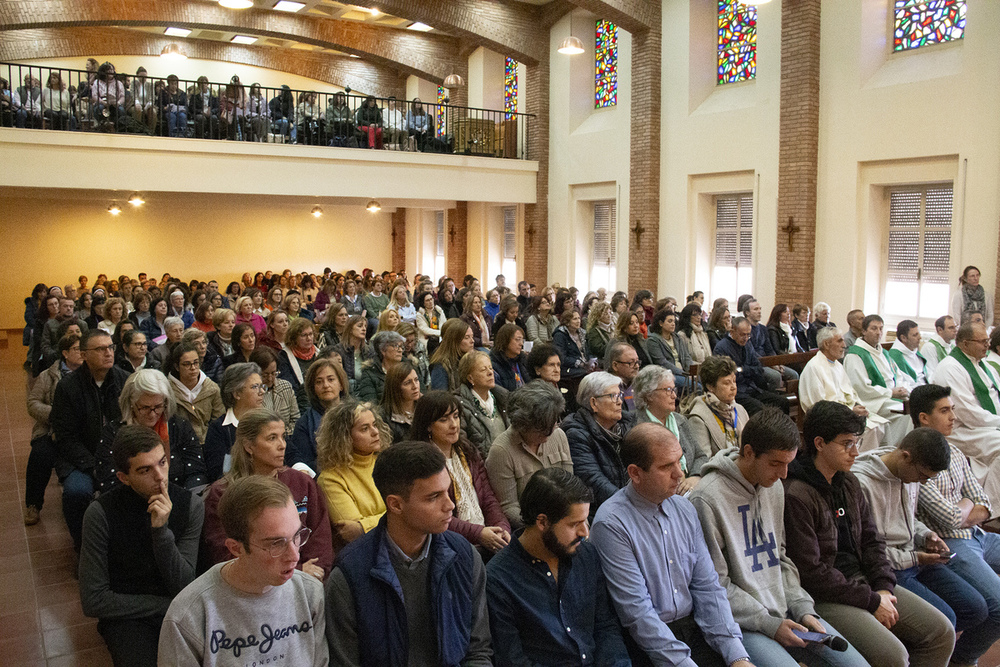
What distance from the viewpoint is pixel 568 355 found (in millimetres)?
8406

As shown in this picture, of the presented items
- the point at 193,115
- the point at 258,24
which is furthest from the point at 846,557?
the point at 258,24

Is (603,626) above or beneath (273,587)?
beneath

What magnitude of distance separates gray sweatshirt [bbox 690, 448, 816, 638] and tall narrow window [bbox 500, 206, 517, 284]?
613 inches

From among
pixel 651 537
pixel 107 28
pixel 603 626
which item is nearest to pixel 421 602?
pixel 603 626

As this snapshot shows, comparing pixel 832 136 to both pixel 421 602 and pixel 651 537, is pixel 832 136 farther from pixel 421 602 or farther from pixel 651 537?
pixel 421 602

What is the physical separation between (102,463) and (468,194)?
498 inches

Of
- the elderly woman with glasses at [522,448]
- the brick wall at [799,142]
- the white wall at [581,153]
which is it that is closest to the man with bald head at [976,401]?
the elderly woman with glasses at [522,448]

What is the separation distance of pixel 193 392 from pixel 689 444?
10.4 ft

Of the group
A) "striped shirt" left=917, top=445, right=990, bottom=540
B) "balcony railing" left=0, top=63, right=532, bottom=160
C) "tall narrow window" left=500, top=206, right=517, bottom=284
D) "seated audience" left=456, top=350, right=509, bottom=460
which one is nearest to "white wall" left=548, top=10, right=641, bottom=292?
"balcony railing" left=0, top=63, right=532, bottom=160

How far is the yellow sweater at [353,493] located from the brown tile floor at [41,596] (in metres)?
1.50

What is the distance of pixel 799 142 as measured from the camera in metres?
11.8

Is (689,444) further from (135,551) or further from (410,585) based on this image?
(135,551)

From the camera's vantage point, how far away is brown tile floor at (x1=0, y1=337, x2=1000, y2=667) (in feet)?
13.3

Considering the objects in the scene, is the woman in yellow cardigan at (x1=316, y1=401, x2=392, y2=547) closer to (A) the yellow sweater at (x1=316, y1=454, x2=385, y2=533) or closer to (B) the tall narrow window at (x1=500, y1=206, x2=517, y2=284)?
(A) the yellow sweater at (x1=316, y1=454, x2=385, y2=533)
